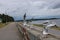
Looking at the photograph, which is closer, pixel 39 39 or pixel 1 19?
pixel 39 39

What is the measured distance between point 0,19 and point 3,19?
449cm

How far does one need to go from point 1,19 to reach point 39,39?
125910 mm

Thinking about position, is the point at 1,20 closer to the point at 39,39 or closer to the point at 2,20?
the point at 2,20

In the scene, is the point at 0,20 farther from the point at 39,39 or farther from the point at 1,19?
the point at 39,39

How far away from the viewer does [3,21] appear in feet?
448

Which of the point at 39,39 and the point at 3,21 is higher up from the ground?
the point at 39,39

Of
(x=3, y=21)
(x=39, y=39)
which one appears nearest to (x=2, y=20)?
(x=3, y=21)

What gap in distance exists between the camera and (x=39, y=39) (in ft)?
27.2

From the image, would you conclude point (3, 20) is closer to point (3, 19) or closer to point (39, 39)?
point (3, 19)

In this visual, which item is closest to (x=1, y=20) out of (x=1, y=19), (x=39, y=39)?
(x=1, y=19)

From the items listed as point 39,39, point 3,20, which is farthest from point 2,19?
point 39,39

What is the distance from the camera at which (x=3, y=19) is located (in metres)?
135

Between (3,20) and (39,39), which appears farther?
(3,20)

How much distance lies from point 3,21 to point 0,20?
17.1 ft
